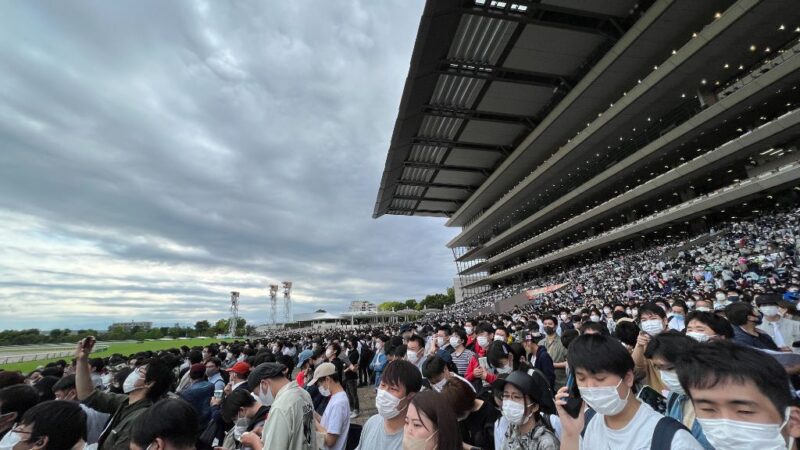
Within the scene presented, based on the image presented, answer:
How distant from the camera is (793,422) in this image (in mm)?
1420

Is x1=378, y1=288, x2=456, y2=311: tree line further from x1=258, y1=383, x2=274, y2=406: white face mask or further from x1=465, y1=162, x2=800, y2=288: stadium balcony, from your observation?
x1=258, y1=383, x2=274, y2=406: white face mask

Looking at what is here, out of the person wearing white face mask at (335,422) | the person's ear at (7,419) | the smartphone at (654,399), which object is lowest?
the person wearing white face mask at (335,422)

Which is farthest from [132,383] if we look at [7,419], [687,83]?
[687,83]

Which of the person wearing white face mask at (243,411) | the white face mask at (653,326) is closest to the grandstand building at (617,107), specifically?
the white face mask at (653,326)

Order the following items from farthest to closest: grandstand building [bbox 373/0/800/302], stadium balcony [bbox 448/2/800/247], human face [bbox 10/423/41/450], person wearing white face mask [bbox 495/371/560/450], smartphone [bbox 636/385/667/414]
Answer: grandstand building [bbox 373/0/800/302], stadium balcony [bbox 448/2/800/247], smartphone [bbox 636/385/667/414], person wearing white face mask [bbox 495/371/560/450], human face [bbox 10/423/41/450]

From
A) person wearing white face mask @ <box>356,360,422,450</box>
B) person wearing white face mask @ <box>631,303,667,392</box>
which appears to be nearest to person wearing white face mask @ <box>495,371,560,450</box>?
person wearing white face mask @ <box>356,360,422,450</box>

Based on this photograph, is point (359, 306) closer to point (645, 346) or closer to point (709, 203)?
point (709, 203)

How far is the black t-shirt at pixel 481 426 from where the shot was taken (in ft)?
10.2

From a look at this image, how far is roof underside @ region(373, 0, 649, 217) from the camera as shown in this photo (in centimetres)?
2298

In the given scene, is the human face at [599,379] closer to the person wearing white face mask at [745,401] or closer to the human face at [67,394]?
the person wearing white face mask at [745,401]

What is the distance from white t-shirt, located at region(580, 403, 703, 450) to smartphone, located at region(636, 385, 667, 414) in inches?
40.2

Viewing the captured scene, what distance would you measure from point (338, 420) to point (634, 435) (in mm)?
2741

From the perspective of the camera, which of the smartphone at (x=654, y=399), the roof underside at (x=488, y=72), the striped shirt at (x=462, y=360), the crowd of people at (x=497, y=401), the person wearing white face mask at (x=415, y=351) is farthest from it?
the roof underside at (x=488, y=72)

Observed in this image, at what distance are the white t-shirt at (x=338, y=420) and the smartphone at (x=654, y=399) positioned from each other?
103 inches
